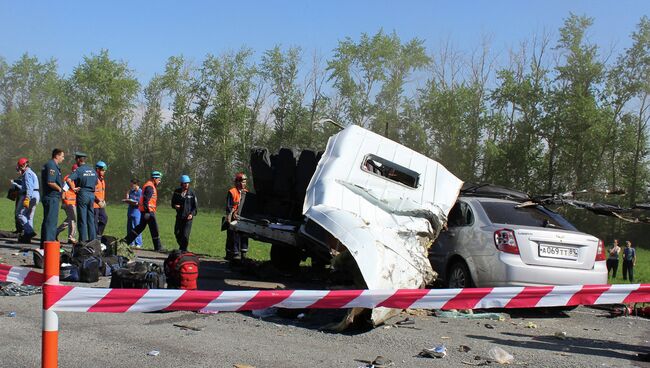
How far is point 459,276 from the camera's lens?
7801 millimetres

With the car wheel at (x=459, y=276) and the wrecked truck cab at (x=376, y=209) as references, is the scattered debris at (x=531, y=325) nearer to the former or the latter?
the car wheel at (x=459, y=276)

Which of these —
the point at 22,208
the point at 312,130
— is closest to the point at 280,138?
the point at 312,130

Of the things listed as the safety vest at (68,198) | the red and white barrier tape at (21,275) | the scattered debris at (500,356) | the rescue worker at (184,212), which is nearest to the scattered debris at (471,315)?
the scattered debris at (500,356)

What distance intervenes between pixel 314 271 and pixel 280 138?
52577 mm

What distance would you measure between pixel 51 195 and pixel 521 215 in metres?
7.57

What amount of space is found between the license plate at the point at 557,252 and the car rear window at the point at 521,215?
432 mm

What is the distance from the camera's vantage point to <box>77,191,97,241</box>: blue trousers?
11.3 metres

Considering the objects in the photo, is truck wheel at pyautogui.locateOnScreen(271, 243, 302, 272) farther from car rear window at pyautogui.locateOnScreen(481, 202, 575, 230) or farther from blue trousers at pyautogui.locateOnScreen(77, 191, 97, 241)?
car rear window at pyautogui.locateOnScreen(481, 202, 575, 230)

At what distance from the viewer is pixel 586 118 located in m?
46.9

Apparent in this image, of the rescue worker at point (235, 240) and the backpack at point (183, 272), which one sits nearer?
the backpack at point (183, 272)

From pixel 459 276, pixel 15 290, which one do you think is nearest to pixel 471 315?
pixel 459 276

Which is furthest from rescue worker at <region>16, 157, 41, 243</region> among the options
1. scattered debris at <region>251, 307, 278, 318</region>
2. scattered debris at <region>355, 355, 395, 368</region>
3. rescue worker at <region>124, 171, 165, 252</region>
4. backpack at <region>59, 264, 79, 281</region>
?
scattered debris at <region>355, 355, 395, 368</region>

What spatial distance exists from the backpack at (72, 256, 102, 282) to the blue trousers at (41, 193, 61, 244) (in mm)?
2608

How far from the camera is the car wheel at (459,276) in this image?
24.9ft
